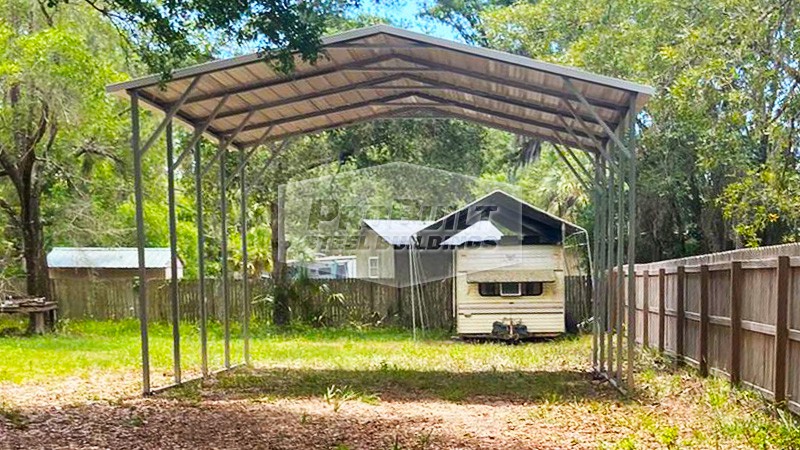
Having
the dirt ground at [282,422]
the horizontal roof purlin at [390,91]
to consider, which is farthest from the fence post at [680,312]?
the horizontal roof purlin at [390,91]

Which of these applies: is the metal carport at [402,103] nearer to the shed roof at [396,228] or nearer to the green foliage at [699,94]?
the green foliage at [699,94]

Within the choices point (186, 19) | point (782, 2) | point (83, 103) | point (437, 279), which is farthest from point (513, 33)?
point (186, 19)

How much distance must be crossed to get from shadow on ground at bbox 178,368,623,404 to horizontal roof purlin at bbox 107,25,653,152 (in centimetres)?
260

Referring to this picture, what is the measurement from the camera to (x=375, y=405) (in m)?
6.86

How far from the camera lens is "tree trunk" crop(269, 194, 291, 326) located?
16.0 metres

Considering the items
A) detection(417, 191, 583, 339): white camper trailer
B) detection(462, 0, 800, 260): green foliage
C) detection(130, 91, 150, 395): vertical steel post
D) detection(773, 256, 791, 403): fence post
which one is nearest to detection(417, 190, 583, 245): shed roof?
detection(417, 191, 583, 339): white camper trailer

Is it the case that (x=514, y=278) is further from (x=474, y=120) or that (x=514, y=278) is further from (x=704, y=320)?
(x=704, y=320)

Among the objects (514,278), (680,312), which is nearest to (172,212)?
(680,312)

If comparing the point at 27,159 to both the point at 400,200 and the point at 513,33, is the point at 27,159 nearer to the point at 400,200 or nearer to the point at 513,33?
the point at 400,200

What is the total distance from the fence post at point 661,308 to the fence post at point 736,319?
287 centimetres

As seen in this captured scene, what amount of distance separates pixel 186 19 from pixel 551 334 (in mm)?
9656

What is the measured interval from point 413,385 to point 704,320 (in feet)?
10.0

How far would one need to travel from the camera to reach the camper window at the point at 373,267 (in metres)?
15.7

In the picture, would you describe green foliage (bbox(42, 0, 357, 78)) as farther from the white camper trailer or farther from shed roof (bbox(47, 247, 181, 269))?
shed roof (bbox(47, 247, 181, 269))
